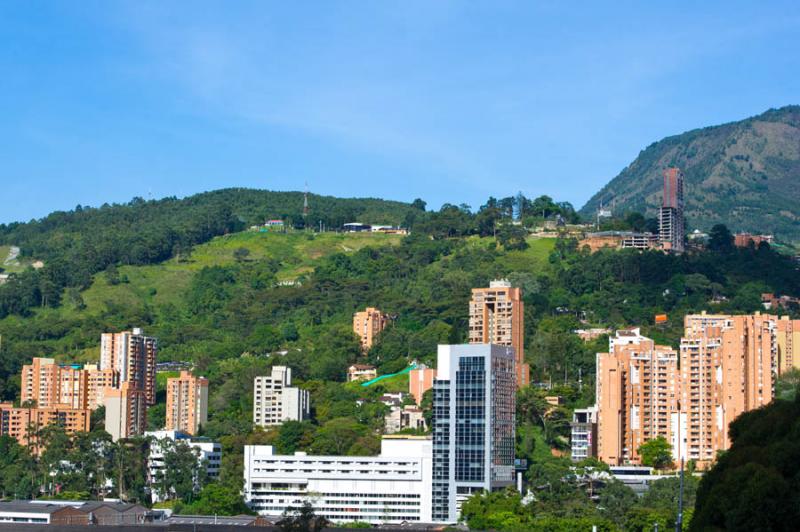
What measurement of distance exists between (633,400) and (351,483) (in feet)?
51.0

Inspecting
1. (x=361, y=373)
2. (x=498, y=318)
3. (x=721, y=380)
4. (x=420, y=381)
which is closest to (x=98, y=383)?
(x=361, y=373)

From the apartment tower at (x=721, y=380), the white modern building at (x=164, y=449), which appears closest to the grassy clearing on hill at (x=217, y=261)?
the white modern building at (x=164, y=449)

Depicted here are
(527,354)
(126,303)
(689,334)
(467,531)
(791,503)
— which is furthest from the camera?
(126,303)

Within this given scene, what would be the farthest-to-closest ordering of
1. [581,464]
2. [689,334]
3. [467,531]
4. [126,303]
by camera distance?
1. [126,303]
2. [689,334]
3. [581,464]
4. [467,531]

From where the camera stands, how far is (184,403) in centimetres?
9356

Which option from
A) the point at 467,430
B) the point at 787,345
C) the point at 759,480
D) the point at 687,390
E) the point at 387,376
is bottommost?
the point at 759,480

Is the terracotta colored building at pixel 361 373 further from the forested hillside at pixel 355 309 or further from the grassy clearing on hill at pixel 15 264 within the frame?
the grassy clearing on hill at pixel 15 264

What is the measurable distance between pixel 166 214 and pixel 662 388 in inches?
3494

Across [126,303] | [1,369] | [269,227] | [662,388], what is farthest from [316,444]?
[269,227]

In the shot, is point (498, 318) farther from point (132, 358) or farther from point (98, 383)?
point (98, 383)

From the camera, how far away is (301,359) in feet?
334

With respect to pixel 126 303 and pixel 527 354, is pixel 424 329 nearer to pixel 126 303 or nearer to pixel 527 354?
pixel 527 354

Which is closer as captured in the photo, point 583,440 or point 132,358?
point 583,440

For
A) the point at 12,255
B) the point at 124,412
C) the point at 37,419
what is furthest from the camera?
the point at 12,255
